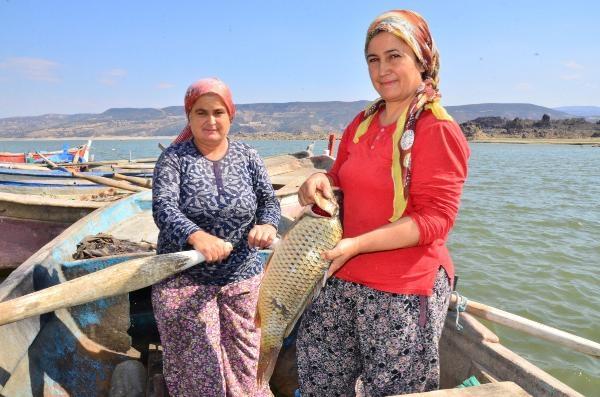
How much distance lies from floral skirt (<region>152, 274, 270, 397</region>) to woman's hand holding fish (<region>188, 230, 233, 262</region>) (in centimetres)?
43

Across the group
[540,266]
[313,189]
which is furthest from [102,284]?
[540,266]

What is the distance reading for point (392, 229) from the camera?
1701mm

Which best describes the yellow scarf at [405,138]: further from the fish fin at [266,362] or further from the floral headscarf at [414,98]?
the fish fin at [266,362]

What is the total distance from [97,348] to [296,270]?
254cm

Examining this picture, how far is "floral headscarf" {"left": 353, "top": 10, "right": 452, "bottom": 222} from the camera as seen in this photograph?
5.63ft


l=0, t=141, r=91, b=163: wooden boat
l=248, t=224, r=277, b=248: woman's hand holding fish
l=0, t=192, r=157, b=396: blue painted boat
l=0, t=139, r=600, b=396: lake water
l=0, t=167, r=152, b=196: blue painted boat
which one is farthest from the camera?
l=0, t=141, r=91, b=163: wooden boat

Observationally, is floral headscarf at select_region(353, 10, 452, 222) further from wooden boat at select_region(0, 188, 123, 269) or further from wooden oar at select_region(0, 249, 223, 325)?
wooden boat at select_region(0, 188, 123, 269)

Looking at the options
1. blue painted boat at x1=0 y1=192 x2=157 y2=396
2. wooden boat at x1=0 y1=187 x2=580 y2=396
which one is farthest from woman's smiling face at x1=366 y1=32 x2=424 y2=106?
blue painted boat at x1=0 y1=192 x2=157 y2=396

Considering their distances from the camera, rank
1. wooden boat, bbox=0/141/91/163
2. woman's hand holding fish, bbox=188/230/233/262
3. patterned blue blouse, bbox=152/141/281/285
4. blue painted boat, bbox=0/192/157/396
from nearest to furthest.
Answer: woman's hand holding fish, bbox=188/230/233/262, patterned blue blouse, bbox=152/141/281/285, blue painted boat, bbox=0/192/157/396, wooden boat, bbox=0/141/91/163

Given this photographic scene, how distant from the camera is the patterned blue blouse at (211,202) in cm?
232

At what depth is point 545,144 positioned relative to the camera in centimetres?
6556

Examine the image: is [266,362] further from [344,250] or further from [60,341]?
[60,341]

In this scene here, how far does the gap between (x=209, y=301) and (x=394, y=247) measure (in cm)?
133

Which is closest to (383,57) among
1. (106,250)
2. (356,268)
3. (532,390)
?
(356,268)
